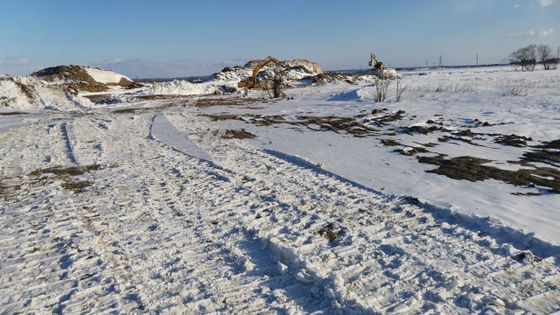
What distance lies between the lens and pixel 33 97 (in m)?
29.3

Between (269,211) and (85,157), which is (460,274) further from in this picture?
(85,157)

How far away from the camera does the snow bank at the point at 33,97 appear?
2734cm

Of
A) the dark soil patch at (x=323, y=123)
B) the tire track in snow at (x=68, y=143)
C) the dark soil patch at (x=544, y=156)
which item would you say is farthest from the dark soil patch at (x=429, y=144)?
the tire track in snow at (x=68, y=143)

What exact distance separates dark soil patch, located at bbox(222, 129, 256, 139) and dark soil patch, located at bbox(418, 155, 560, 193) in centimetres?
532

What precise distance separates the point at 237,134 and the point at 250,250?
8287mm

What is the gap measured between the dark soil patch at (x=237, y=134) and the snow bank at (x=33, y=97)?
17.1 m

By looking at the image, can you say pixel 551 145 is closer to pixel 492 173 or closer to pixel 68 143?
pixel 492 173

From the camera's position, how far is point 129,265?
168 inches

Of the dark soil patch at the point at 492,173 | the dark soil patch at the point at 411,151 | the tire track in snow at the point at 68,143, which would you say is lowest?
the dark soil patch at the point at 492,173

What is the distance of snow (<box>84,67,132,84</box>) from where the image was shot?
53.9 m

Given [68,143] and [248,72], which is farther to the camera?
[248,72]

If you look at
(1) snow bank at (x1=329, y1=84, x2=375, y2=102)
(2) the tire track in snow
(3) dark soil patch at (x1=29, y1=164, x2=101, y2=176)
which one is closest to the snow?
(1) snow bank at (x1=329, y1=84, x2=375, y2=102)

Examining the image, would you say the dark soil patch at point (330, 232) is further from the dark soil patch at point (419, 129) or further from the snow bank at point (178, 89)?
the snow bank at point (178, 89)

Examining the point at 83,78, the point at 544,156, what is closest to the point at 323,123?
the point at 544,156
